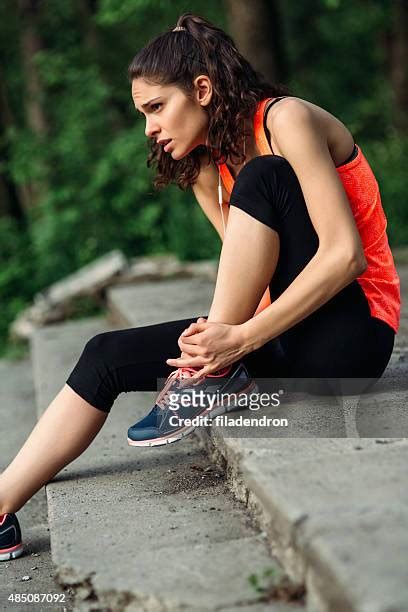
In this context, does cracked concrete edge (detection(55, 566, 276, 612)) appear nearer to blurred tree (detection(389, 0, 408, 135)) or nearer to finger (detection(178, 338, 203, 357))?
finger (detection(178, 338, 203, 357))

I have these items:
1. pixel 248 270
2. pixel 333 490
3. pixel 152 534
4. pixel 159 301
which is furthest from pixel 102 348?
pixel 159 301

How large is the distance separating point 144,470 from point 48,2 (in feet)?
42.0

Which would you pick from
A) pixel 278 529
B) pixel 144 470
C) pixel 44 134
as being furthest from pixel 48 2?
pixel 278 529

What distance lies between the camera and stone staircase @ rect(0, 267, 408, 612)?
6.40 ft

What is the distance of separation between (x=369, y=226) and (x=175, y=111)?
0.71m

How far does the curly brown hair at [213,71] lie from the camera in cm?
286

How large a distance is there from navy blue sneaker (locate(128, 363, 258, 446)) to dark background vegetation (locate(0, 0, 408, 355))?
16.7 ft

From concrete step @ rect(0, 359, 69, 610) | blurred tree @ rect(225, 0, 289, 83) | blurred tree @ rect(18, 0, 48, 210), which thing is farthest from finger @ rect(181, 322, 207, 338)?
blurred tree @ rect(18, 0, 48, 210)

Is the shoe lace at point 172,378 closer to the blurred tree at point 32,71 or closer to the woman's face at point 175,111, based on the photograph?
the woman's face at point 175,111

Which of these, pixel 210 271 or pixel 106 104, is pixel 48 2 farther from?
pixel 210 271

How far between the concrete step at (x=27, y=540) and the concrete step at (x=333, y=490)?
631 mm

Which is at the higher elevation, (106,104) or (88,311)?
(106,104)

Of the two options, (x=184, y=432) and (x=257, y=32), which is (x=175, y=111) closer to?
(x=184, y=432)

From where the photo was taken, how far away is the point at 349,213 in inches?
105
